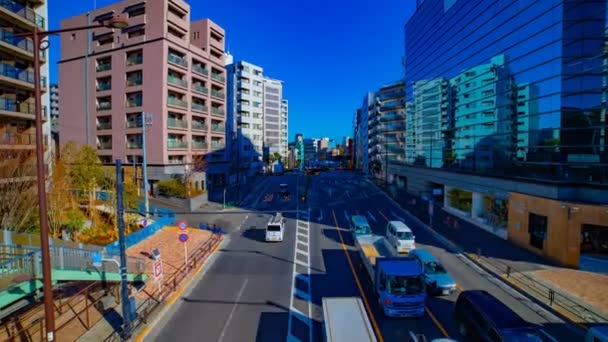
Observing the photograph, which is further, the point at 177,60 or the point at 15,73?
the point at 177,60

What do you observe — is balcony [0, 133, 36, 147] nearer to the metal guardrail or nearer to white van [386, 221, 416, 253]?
white van [386, 221, 416, 253]

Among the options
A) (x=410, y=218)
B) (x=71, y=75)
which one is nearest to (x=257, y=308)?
(x=410, y=218)

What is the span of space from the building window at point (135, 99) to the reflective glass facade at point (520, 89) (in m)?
39.3

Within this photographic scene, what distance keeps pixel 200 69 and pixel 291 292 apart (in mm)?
41635

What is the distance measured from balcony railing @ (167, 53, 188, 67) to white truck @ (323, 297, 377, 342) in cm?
4041

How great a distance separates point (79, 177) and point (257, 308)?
21.9 meters

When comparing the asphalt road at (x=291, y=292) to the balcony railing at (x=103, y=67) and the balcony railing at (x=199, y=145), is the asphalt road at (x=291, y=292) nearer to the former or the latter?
the balcony railing at (x=199, y=145)

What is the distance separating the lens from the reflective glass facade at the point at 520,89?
68.0ft

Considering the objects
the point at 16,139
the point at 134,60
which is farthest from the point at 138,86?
the point at 16,139

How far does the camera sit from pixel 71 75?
152 feet

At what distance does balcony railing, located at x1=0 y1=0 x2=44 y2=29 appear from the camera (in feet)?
84.0

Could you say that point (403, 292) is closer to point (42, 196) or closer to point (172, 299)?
point (172, 299)

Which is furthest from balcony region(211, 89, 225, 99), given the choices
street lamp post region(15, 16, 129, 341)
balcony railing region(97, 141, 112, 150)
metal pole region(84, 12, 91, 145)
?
street lamp post region(15, 16, 129, 341)

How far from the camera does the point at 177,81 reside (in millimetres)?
43219
